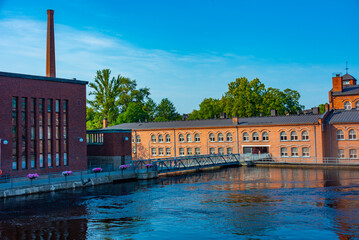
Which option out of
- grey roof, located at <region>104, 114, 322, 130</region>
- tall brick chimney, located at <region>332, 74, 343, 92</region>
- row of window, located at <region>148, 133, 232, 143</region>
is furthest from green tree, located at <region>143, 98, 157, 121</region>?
tall brick chimney, located at <region>332, 74, 343, 92</region>

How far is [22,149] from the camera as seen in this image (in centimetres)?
3847

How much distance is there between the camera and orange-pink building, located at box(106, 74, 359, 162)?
57.5 m

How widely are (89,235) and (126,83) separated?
79740 mm

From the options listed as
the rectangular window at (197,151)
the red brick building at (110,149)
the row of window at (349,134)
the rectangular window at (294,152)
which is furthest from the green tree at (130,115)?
the row of window at (349,134)

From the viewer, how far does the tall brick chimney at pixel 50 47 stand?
178 ft

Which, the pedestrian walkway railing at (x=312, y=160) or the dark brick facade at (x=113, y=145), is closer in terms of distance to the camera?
the dark brick facade at (x=113, y=145)

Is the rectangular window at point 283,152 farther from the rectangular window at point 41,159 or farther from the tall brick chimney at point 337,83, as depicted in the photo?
the rectangular window at point 41,159

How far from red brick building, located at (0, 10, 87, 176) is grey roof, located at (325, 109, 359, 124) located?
116ft

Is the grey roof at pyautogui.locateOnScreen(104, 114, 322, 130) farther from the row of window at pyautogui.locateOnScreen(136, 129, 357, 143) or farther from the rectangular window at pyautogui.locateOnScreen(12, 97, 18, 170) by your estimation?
the rectangular window at pyautogui.locateOnScreen(12, 97, 18, 170)

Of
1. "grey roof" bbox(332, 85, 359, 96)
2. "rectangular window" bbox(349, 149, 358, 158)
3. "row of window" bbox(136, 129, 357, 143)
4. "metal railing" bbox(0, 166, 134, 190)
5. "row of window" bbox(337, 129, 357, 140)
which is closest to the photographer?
"metal railing" bbox(0, 166, 134, 190)

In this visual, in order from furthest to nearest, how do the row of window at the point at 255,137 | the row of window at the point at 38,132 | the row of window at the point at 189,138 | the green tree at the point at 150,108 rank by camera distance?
the green tree at the point at 150,108 → the row of window at the point at 189,138 → the row of window at the point at 255,137 → the row of window at the point at 38,132

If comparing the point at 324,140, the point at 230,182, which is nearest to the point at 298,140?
the point at 324,140

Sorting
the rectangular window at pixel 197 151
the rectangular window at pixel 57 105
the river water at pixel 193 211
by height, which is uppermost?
the rectangular window at pixel 57 105

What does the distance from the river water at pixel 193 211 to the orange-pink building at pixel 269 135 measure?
54.4 ft
